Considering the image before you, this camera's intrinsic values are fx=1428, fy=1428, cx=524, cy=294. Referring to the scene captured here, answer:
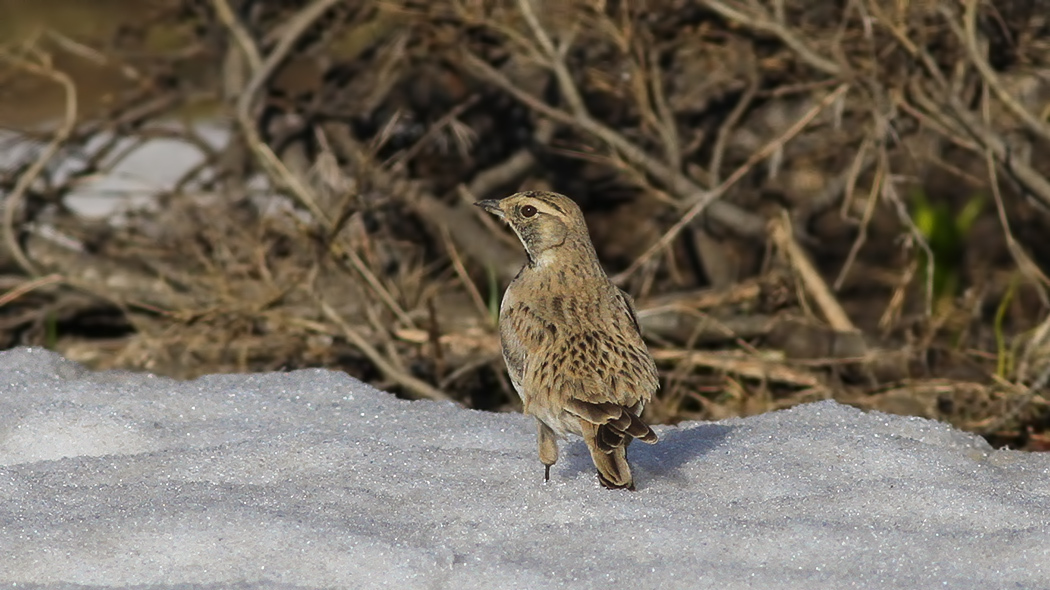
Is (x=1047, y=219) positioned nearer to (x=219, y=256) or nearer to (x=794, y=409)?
(x=794, y=409)

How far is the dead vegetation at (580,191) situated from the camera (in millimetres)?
6270

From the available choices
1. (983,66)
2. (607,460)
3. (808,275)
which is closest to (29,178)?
(808,275)

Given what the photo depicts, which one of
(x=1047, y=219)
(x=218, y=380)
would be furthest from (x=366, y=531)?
(x=1047, y=219)

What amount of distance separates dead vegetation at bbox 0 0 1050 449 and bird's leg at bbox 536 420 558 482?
183 cm

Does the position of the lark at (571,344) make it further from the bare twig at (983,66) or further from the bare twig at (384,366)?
the bare twig at (983,66)

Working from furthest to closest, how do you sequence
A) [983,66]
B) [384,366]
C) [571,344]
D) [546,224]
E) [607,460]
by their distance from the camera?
1. [384,366]
2. [983,66]
3. [546,224]
4. [571,344]
5. [607,460]

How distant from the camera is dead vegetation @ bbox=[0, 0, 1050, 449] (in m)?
6.27

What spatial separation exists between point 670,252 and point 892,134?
3.80 ft

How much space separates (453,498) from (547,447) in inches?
12.7

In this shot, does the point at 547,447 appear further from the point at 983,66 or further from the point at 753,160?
the point at 983,66

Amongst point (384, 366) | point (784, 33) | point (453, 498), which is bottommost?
point (384, 366)

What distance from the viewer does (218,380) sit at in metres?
5.35

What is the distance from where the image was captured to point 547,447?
4.29 m

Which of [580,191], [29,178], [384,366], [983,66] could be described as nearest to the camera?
[983,66]
